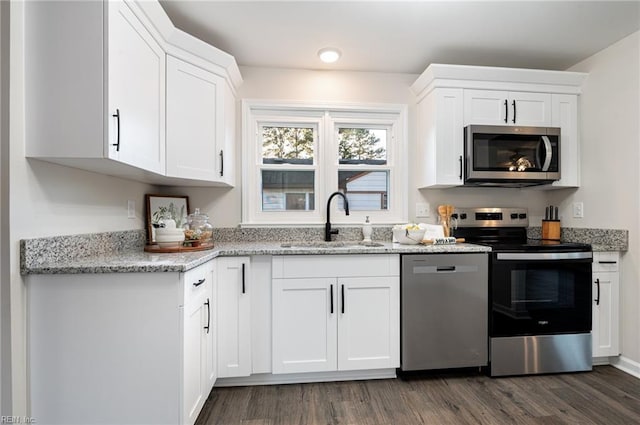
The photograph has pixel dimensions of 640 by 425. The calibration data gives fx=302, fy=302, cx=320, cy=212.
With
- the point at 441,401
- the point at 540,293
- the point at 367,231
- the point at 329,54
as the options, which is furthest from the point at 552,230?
the point at 329,54

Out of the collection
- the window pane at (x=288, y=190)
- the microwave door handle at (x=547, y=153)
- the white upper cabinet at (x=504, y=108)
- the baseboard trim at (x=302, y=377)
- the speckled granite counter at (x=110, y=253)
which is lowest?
the baseboard trim at (x=302, y=377)

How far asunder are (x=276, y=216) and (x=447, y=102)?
165 centimetres

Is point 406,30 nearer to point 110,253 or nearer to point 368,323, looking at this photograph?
point 368,323

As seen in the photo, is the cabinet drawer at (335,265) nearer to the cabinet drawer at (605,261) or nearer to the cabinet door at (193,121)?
the cabinet door at (193,121)

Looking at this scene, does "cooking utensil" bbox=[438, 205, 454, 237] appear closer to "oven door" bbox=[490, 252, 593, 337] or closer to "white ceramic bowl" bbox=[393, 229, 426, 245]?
"white ceramic bowl" bbox=[393, 229, 426, 245]

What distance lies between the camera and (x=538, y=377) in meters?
2.09

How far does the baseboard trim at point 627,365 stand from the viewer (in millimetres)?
2107

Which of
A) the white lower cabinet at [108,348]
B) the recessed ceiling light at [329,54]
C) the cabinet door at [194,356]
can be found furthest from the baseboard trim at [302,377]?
the recessed ceiling light at [329,54]

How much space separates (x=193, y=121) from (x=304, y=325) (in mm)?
1532

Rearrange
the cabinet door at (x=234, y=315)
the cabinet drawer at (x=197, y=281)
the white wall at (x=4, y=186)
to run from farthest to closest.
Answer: the cabinet door at (x=234, y=315), the cabinet drawer at (x=197, y=281), the white wall at (x=4, y=186)

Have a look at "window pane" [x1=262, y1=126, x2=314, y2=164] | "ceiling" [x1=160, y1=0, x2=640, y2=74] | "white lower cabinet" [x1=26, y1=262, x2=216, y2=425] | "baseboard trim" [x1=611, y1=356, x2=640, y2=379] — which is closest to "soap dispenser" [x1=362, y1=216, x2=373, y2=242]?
"window pane" [x1=262, y1=126, x2=314, y2=164]

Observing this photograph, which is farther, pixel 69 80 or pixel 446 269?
pixel 446 269

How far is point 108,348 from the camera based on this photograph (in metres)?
1.34

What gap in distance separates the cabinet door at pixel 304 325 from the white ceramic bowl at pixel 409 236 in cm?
68
